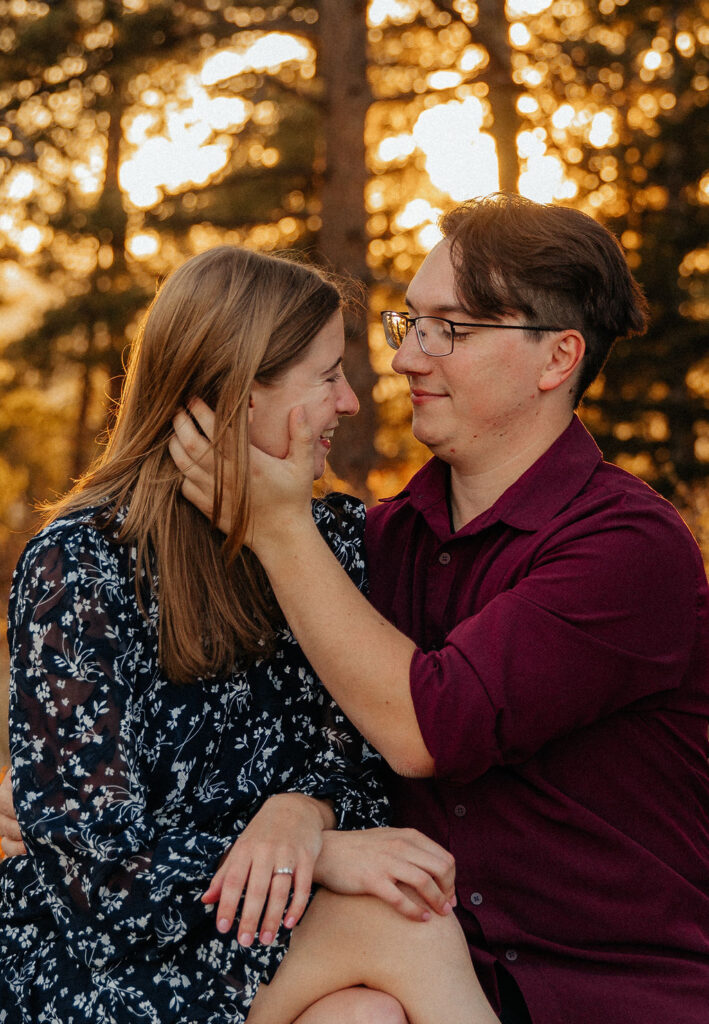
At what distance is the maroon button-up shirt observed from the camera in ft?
7.38

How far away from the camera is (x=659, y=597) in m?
2.39

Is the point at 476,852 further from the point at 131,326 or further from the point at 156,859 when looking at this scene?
the point at 131,326

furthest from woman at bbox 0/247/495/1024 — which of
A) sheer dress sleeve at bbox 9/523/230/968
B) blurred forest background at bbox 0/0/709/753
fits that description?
blurred forest background at bbox 0/0/709/753

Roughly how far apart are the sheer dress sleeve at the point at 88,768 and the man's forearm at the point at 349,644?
35 centimetres

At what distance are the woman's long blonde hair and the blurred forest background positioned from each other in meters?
4.89

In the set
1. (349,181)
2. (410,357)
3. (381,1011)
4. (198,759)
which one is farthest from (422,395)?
(349,181)

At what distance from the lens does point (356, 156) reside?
8.82 meters

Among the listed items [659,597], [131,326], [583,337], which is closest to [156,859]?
[659,597]

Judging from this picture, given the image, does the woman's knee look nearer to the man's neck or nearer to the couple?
the couple

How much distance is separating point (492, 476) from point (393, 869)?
1079 mm

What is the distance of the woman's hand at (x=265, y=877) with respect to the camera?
2059mm

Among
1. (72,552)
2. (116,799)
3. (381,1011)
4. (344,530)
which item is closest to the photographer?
(381,1011)

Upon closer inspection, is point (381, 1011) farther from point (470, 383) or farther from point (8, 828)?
point (470, 383)

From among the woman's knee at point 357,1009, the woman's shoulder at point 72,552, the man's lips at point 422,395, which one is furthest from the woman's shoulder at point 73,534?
the woman's knee at point 357,1009
